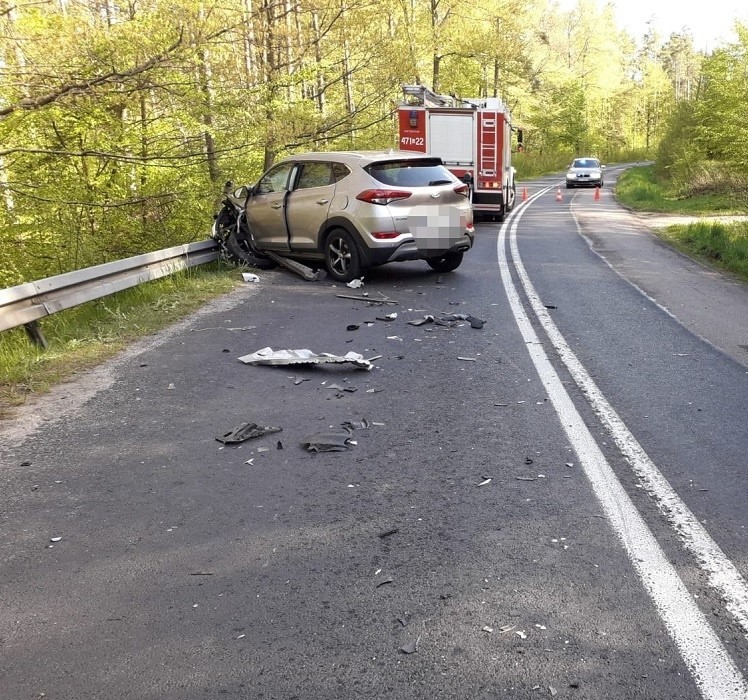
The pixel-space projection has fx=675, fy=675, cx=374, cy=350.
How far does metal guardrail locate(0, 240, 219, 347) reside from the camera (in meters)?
6.25

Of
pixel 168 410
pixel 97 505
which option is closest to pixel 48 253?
pixel 168 410

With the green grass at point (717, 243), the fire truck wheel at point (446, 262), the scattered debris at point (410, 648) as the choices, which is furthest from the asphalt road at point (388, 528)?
the green grass at point (717, 243)

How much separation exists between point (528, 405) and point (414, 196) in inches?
211

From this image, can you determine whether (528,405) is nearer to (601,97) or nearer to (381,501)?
(381,501)

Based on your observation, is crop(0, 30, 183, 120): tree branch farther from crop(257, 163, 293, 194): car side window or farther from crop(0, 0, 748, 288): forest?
crop(257, 163, 293, 194): car side window

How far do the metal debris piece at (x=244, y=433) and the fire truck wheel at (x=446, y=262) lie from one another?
22.9ft

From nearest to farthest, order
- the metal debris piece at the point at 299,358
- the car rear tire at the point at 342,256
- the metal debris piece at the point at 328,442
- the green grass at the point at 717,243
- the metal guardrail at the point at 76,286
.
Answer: the metal debris piece at the point at 328,442
the metal debris piece at the point at 299,358
the metal guardrail at the point at 76,286
the car rear tire at the point at 342,256
the green grass at the point at 717,243

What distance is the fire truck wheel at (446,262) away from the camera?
36.6 feet

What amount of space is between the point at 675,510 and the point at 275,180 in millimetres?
8790

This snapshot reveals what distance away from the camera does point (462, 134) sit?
62.8ft

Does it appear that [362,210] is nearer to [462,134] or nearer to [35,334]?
[35,334]

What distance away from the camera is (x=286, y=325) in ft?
25.6

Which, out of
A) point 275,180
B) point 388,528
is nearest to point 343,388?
point 388,528

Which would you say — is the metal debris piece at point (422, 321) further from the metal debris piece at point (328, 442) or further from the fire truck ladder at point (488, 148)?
the fire truck ladder at point (488, 148)
